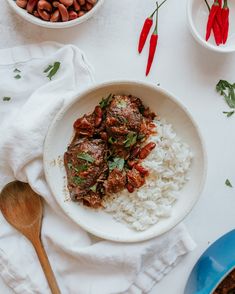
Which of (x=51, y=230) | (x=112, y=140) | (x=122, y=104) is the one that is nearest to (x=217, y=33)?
(x=122, y=104)

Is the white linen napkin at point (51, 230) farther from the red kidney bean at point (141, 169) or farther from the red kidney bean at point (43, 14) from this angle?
the red kidney bean at point (141, 169)

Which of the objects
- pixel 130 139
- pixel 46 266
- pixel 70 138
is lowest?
pixel 46 266

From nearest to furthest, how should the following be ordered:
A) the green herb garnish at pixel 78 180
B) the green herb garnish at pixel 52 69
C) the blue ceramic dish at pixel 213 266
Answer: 1. the blue ceramic dish at pixel 213 266
2. the green herb garnish at pixel 78 180
3. the green herb garnish at pixel 52 69

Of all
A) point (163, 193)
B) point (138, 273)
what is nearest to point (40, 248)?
point (138, 273)

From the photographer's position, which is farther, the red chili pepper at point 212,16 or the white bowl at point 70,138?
the red chili pepper at point 212,16

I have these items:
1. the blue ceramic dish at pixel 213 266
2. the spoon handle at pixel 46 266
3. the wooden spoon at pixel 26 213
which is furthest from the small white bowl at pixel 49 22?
the blue ceramic dish at pixel 213 266

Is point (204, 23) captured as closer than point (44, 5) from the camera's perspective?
No

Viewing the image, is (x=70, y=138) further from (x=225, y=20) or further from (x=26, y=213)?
(x=225, y=20)
